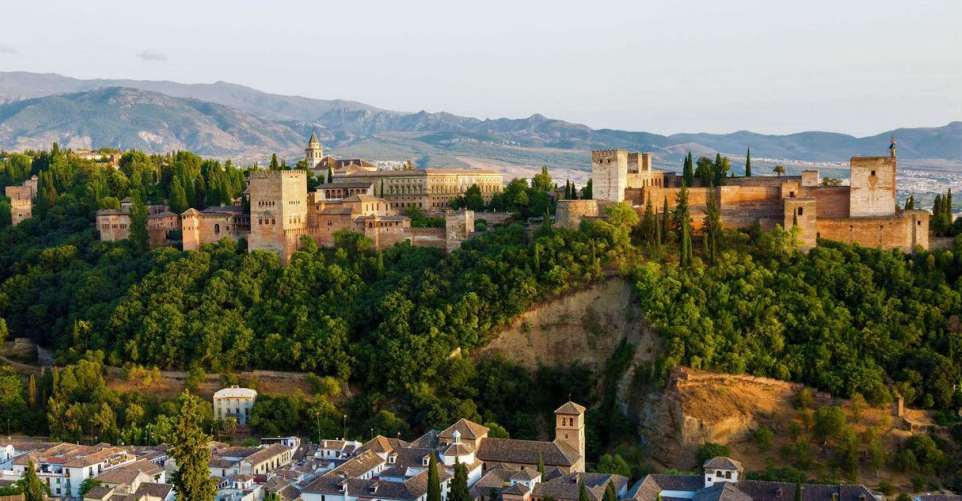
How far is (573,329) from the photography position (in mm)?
42062

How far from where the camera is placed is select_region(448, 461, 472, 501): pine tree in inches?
1187

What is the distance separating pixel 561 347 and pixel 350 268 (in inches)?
375

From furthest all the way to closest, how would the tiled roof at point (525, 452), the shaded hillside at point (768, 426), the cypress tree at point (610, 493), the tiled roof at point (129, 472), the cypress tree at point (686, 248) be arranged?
the cypress tree at point (686, 248)
the shaded hillside at point (768, 426)
the tiled roof at point (525, 452)
the tiled roof at point (129, 472)
the cypress tree at point (610, 493)

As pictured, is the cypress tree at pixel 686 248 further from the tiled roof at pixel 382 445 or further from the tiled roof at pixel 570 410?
the tiled roof at pixel 382 445

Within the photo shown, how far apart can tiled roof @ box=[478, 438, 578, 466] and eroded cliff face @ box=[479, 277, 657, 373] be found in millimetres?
7655

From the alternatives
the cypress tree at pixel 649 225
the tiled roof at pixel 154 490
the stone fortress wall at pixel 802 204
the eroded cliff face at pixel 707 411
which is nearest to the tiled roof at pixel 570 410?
the eroded cliff face at pixel 707 411

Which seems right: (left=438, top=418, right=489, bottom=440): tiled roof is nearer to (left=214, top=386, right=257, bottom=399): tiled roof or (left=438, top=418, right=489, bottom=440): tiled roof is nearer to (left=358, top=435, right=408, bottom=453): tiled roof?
(left=358, top=435, right=408, bottom=453): tiled roof

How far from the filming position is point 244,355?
143 ft

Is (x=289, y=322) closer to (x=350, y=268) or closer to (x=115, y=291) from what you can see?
(x=350, y=268)

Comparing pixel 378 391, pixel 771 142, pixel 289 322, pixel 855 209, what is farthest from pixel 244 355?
pixel 771 142

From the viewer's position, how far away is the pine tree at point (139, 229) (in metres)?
50.6

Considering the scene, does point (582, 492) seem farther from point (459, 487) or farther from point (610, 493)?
point (459, 487)

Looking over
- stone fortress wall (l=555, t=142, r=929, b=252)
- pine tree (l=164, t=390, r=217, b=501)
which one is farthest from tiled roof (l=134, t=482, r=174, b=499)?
stone fortress wall (l=555, t=142, r=929, b=252)

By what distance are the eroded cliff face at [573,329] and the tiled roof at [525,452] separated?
7.66m
